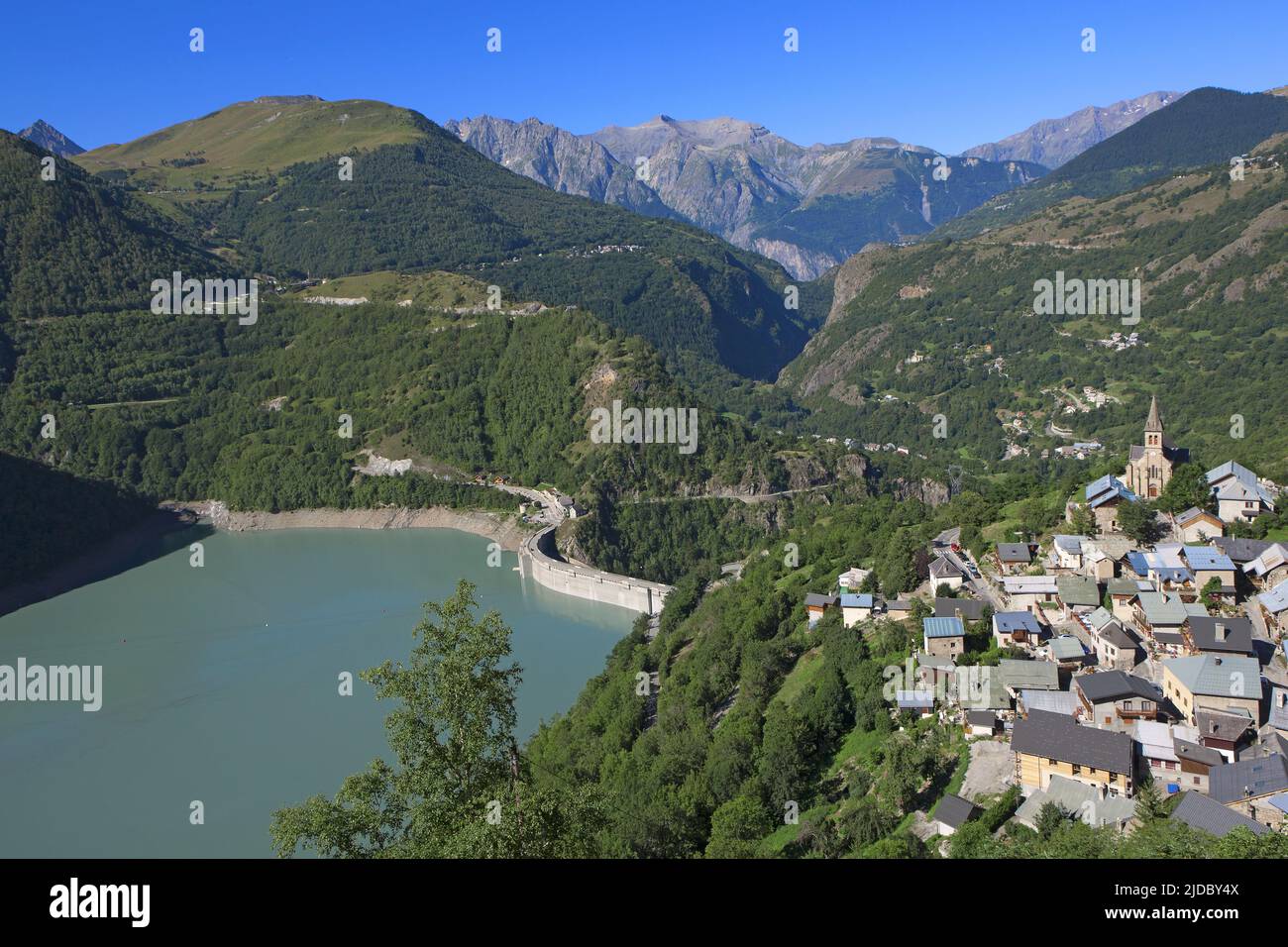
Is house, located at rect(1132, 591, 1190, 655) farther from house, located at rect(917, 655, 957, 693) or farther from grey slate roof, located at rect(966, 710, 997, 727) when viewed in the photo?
grey slate roof, located at rect(966, 710, 997, 727)

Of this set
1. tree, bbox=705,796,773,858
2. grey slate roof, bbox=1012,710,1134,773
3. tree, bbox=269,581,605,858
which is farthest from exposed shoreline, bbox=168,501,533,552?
tree, bbox=269,581,605,858

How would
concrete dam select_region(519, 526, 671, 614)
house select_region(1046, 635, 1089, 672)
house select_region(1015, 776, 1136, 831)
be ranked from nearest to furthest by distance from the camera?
1. house select_region(1015, 776, 1136, 831)
2. house select_region(1046, 635, 1089, 672)
3. concrete dam select_region(519, 526, 671, 614)

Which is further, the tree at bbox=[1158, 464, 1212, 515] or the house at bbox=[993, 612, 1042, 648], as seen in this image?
the tree at bbox=[1158, 464, 1212, 515]

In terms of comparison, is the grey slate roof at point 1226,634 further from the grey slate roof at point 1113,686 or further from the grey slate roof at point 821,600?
the grey slate roof at point 821,600

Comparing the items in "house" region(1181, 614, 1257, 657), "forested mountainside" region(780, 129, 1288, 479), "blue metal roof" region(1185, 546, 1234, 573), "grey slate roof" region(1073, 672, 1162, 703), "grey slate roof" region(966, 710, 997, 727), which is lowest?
"grey slate roof" region(966, 710, 997, 727)

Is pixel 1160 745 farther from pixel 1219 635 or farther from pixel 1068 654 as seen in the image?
pixel 1219 635

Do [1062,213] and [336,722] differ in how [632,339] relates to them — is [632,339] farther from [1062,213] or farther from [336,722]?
[1062,213]
